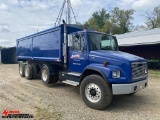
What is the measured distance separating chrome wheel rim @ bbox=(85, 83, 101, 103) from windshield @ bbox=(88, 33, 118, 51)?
1.37 meters

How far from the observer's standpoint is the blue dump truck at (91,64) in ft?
18.2

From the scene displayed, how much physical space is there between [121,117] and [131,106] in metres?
1.16

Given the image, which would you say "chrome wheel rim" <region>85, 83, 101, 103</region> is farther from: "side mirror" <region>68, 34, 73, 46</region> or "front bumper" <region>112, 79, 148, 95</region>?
"side mirror" <region>68, 34, 73, 46</region>

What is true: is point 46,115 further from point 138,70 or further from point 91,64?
point 138,70

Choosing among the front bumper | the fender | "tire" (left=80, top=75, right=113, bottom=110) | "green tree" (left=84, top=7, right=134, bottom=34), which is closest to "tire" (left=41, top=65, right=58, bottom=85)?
"tire" (left=80, top=75, right=113, bottom=110)

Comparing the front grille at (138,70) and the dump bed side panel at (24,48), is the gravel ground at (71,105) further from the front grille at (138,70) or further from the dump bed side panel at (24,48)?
the dump bed side panel at (24,48)

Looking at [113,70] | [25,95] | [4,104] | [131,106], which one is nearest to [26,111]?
[4,104]

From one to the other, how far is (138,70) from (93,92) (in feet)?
5.48

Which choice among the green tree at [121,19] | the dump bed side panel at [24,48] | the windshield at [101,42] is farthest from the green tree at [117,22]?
the windshield at [101,42]

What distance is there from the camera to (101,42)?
6816 millimetres

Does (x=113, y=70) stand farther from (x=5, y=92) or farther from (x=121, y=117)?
(x=5, y=92)

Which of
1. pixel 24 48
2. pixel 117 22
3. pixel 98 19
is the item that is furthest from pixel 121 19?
pixel 24 48

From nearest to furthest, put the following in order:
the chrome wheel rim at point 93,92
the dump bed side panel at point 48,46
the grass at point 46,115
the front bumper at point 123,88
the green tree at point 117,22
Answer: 1. the grass at point 46,115
2. the front bumper at point 123,88
3. the chrome wheel rim at point 93,92
4. the dump bed side panel at point 48,46
5. the green tree at point 117,22

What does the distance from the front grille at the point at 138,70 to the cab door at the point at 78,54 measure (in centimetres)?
174
